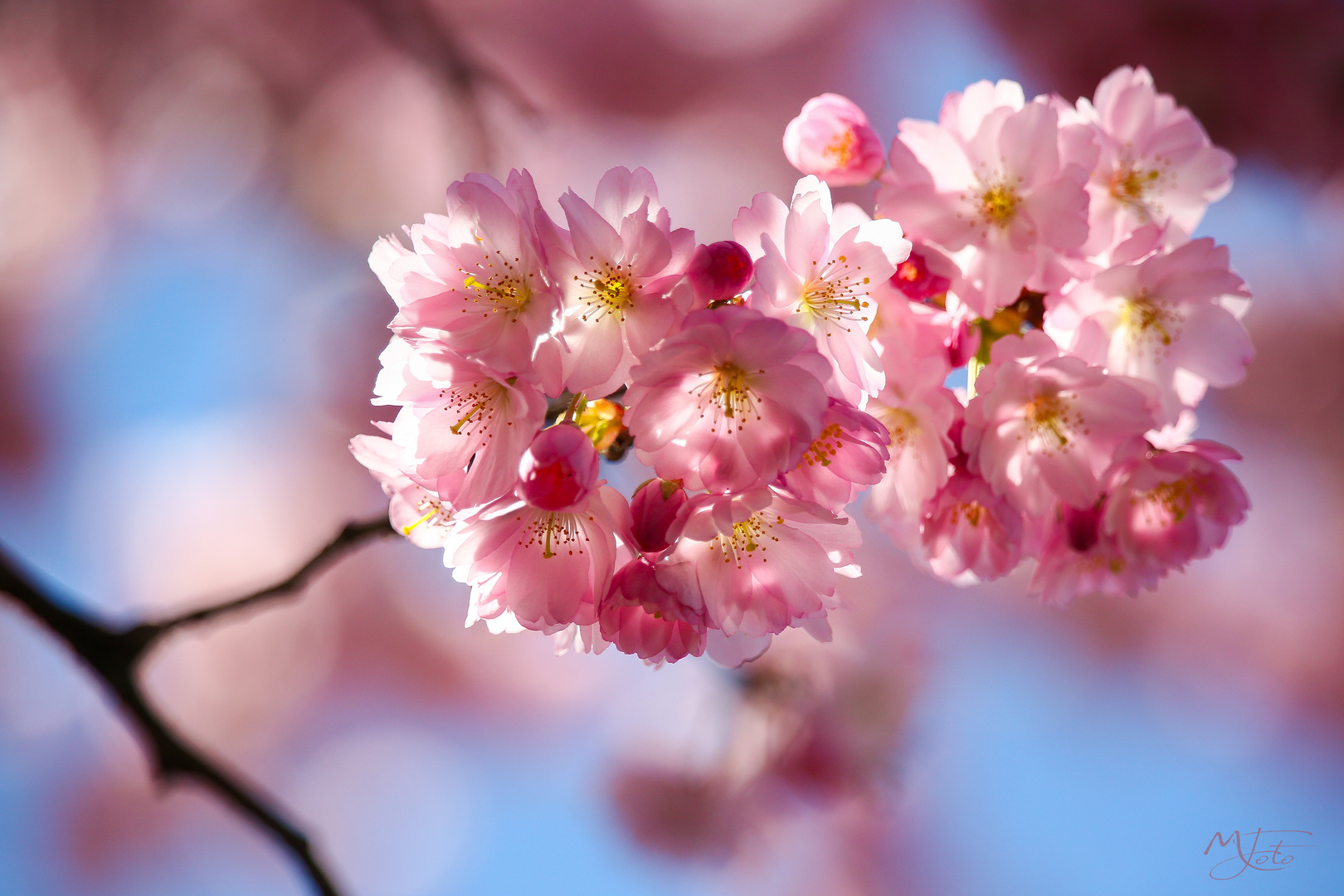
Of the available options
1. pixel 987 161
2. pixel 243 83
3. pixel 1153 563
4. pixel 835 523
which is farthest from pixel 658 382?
pixel 243 83

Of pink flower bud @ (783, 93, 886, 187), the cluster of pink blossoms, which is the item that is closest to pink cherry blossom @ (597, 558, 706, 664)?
the cluster of pink blossoms

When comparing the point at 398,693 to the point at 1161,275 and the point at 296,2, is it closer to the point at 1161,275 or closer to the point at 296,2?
the point at 296,2

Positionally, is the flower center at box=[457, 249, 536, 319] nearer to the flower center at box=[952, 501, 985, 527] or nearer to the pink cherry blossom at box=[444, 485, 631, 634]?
the pink cherry blossom at box=[444, 485, 631, 634]

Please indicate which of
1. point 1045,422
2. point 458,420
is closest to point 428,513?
point 458,420

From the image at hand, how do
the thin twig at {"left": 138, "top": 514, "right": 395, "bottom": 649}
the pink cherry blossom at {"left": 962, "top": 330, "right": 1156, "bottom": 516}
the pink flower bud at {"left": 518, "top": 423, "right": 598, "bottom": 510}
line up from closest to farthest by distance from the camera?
the pink flower bud at {"left": 518, "top": 423, "right": 598, "bottom": 510} → the pink cherry blossom at {"left": 962, "top": 330, "right": 1156, "bottom": 516} → the thin twig at {"left": 138, "top": 514, "right": 395, "bottom": 649}

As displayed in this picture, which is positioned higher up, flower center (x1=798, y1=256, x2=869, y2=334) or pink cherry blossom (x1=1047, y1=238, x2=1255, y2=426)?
pink cherry blossom (x1=1047, y1=238, x2=1255, y2=426)
